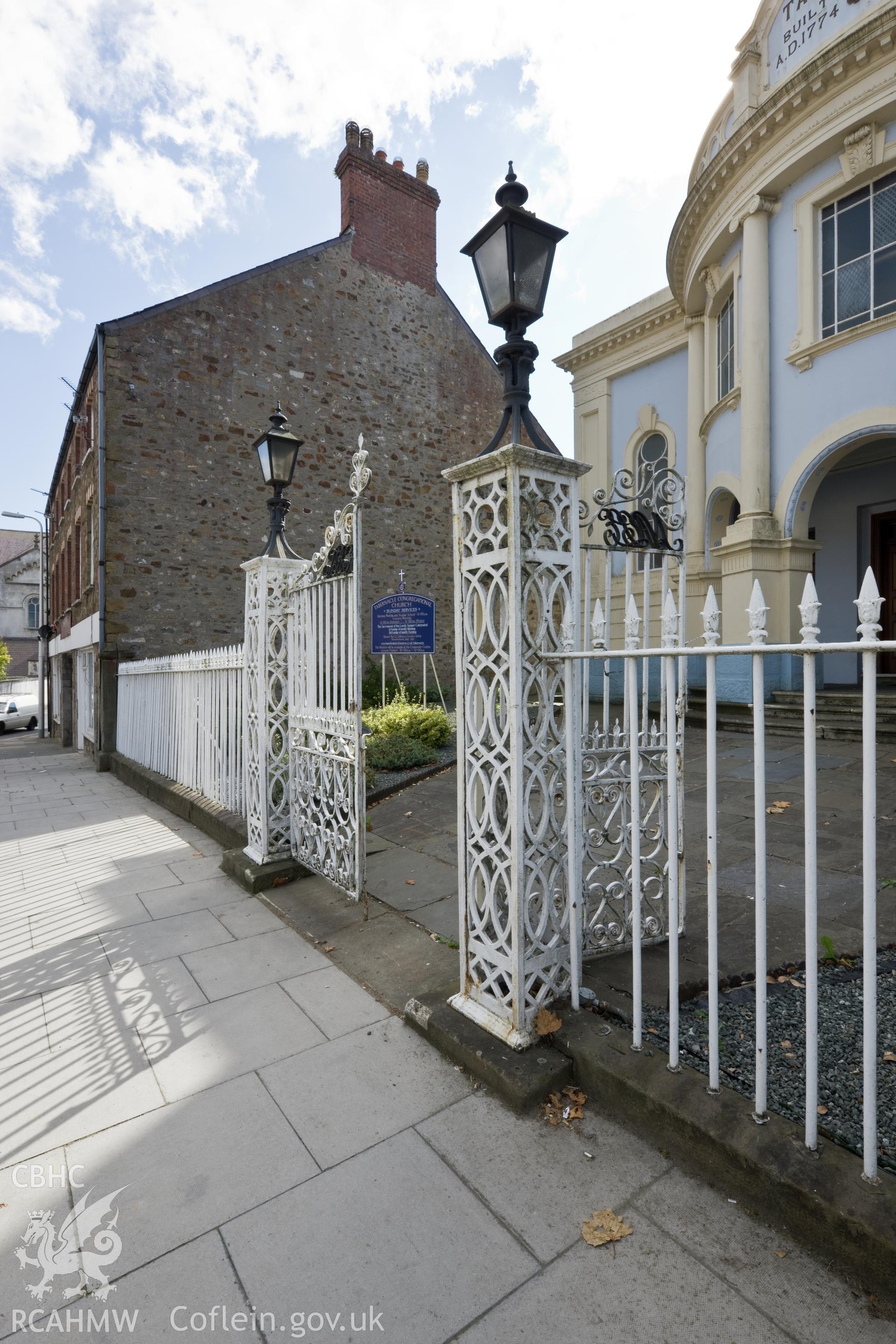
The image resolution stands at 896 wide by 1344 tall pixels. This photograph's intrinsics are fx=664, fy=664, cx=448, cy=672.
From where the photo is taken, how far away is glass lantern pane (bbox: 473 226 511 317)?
93.5 inches

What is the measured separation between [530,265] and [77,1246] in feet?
10.7

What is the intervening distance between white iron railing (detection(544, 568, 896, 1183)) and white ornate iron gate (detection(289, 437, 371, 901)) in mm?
1698

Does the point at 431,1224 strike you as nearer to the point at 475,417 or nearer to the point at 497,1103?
the point at 497,1103

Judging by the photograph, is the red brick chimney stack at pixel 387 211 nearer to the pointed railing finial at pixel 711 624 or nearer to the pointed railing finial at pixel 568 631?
the pointed railing finial at pixel 568 631

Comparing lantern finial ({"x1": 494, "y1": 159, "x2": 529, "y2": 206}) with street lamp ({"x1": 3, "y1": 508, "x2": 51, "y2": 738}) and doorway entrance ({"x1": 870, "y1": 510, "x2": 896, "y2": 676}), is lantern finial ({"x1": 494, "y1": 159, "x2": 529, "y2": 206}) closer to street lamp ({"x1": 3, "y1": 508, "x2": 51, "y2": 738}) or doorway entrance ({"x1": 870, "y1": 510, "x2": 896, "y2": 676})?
doorway entrance ({"x1": 870, "y1": 510, "x2": 896, "y2": 676})

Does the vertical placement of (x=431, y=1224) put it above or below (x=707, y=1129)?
below

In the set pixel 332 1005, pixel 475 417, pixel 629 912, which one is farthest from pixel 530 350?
pixel 475 417

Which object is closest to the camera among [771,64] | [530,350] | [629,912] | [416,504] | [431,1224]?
[431,1224]

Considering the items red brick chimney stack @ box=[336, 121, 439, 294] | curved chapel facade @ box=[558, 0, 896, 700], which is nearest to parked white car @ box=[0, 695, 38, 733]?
red brick chimney stack @ box=[336, 121, 439, 294]

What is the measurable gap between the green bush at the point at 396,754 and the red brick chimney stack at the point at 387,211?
9891mm

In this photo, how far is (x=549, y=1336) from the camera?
1422mm

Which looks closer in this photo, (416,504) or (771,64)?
(771,64)

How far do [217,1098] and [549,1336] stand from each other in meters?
1.27

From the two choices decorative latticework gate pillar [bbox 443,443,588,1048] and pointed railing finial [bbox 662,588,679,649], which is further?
decorative latticework gate pillar [bbox 443,443,588,1048]
